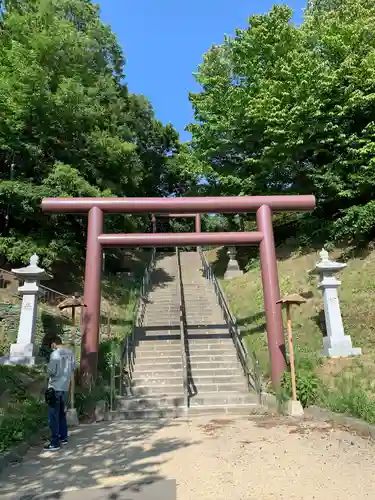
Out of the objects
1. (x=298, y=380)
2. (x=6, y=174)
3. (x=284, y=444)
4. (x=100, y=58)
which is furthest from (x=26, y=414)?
(x=100, y=58)

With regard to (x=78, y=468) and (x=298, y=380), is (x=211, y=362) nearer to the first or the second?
(x=298, y=380)

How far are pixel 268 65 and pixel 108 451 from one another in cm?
1858

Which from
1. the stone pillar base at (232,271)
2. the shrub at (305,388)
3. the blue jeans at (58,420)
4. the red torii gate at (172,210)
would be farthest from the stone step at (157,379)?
the stone pillar base at (232,271)

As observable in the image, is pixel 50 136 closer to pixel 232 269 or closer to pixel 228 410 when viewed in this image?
pixel 232 269

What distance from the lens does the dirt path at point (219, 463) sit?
4059mm

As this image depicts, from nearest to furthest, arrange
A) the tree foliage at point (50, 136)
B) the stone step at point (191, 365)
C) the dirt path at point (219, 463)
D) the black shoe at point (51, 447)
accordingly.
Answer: the dirt path at point (219, 463) < the black shoe at point (51, 447) < the stone step at point (191, 365) < the tree foliage at point (50, 136)

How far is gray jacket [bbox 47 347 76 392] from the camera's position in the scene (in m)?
6.25

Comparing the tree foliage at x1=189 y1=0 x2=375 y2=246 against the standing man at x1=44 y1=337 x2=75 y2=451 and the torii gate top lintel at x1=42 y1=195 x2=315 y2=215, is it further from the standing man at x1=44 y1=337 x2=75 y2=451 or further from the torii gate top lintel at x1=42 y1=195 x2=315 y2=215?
the standing man at x1=44 y1=337 x2=75 y2=451

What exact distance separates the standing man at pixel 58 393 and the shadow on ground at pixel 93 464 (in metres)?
0.19

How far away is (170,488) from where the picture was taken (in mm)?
4133

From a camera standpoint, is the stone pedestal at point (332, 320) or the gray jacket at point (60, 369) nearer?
the gray jacket at point (60, 369)

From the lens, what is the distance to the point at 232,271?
1941cm

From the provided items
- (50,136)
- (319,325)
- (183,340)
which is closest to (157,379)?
(183,340)

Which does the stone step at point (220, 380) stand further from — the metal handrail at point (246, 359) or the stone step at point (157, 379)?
the stone step at point (157, 379)
